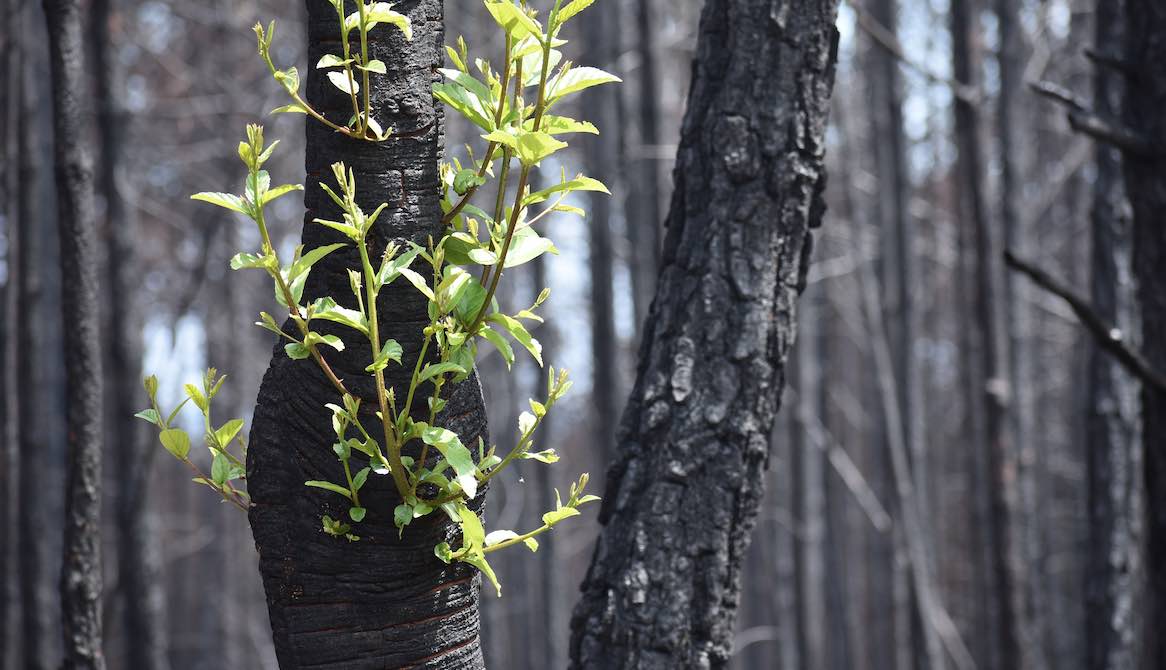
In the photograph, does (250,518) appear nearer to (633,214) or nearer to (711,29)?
(711,29)

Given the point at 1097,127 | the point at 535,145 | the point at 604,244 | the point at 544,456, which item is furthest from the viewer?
the point at 604,244

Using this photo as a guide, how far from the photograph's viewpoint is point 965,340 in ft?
26.0

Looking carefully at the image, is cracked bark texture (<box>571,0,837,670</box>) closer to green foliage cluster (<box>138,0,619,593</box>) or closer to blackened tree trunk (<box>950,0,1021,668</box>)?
green foliage cluster (<box>138,0,619,593</box>)

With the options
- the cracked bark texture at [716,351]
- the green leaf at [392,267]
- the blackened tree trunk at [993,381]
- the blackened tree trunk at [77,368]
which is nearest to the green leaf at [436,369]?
the green leaf at [392,267]

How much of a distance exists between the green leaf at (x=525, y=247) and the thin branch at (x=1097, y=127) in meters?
1.75

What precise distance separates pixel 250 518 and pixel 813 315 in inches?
405

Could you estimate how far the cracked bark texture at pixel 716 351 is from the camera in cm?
191

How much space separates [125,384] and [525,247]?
4.09 m

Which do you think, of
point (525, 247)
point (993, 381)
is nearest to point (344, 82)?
point (525, 247)

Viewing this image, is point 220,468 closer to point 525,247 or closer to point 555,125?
Answer: point 525,247

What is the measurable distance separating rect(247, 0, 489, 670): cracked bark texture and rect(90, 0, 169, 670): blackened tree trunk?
345 cm

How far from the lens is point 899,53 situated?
4.75 metres

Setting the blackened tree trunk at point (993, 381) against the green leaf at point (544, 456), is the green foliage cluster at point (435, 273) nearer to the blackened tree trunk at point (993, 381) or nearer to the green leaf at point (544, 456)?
the green leaf at point (544, 456)

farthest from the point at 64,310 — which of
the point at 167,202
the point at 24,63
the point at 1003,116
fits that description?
the point at 167,202
